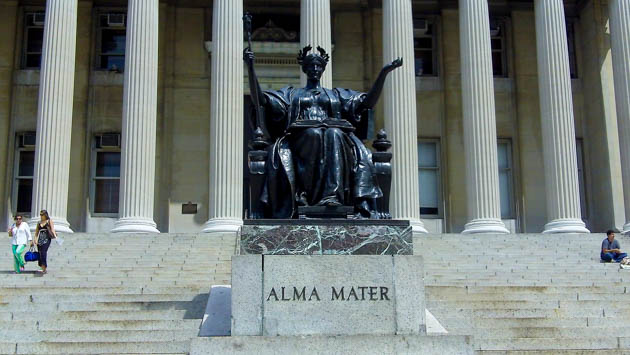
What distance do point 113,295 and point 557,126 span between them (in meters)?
17.7

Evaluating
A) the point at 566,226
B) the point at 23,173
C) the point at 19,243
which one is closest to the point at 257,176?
the point at 19,243

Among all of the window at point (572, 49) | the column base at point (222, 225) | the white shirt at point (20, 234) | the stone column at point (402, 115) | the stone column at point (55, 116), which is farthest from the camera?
the window at point (572, 49)

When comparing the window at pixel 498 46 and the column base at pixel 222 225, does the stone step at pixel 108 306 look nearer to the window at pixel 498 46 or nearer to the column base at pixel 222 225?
the column base at pixel 222 225

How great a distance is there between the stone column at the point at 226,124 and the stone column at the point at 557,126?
32.5ft

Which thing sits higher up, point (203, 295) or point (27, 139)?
point (27, 139)

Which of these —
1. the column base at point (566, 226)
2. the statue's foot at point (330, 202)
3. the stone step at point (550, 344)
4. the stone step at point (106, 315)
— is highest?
the column base at point (566, 226)

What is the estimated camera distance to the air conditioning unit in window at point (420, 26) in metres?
34.3

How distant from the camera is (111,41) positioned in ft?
111

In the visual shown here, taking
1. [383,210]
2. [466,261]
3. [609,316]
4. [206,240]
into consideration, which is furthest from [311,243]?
[206,240]

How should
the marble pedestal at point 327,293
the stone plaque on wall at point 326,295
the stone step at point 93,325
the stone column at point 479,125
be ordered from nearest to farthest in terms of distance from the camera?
the marble pedestal at point 327,293 → the stone plaque on wall at point 326,295 → the stone step at point 93,325 → the stone column at point 479,125

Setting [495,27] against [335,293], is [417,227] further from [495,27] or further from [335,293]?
[335,293]

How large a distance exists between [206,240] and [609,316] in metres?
12.3

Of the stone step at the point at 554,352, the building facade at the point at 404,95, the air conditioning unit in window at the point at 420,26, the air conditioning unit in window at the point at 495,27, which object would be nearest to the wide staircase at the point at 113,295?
the stone step at the point at 554,352

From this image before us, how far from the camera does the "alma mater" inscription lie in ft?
30.1
